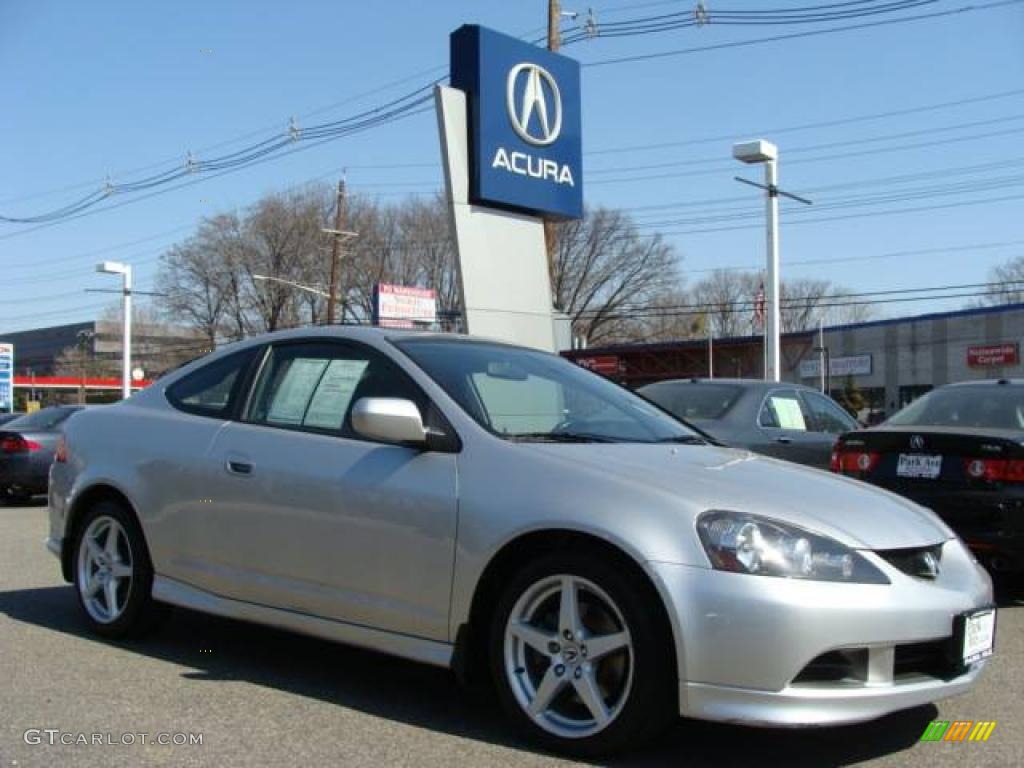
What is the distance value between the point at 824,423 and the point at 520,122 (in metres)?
5.17

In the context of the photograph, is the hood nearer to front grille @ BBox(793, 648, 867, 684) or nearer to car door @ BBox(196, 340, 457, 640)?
front grille @ BBox(793, 648, 867, 684)

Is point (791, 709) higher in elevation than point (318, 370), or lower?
lower

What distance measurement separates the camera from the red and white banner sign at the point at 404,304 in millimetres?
38772

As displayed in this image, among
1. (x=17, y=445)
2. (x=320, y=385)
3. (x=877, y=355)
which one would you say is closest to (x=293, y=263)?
(x=877, y=355)

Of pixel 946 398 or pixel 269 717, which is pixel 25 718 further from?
pixel 946 398

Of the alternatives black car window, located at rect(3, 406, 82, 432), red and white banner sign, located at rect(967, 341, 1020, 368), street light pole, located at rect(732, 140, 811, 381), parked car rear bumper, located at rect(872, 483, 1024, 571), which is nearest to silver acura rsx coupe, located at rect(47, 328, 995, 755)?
parked car rear bumper, located at rect(872, 483, 1024, 571)

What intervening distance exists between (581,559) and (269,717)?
1462 millimetres

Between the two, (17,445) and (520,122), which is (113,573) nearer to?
(520,122)

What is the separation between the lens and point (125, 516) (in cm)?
529

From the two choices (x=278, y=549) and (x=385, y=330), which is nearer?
(x=278, y=549)

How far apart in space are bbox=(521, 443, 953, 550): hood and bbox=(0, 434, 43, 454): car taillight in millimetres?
12814

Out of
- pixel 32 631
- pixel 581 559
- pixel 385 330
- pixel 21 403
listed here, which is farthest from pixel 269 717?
pixel 21 403

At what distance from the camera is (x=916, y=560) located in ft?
12.2

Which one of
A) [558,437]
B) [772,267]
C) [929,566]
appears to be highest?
[772,267]
